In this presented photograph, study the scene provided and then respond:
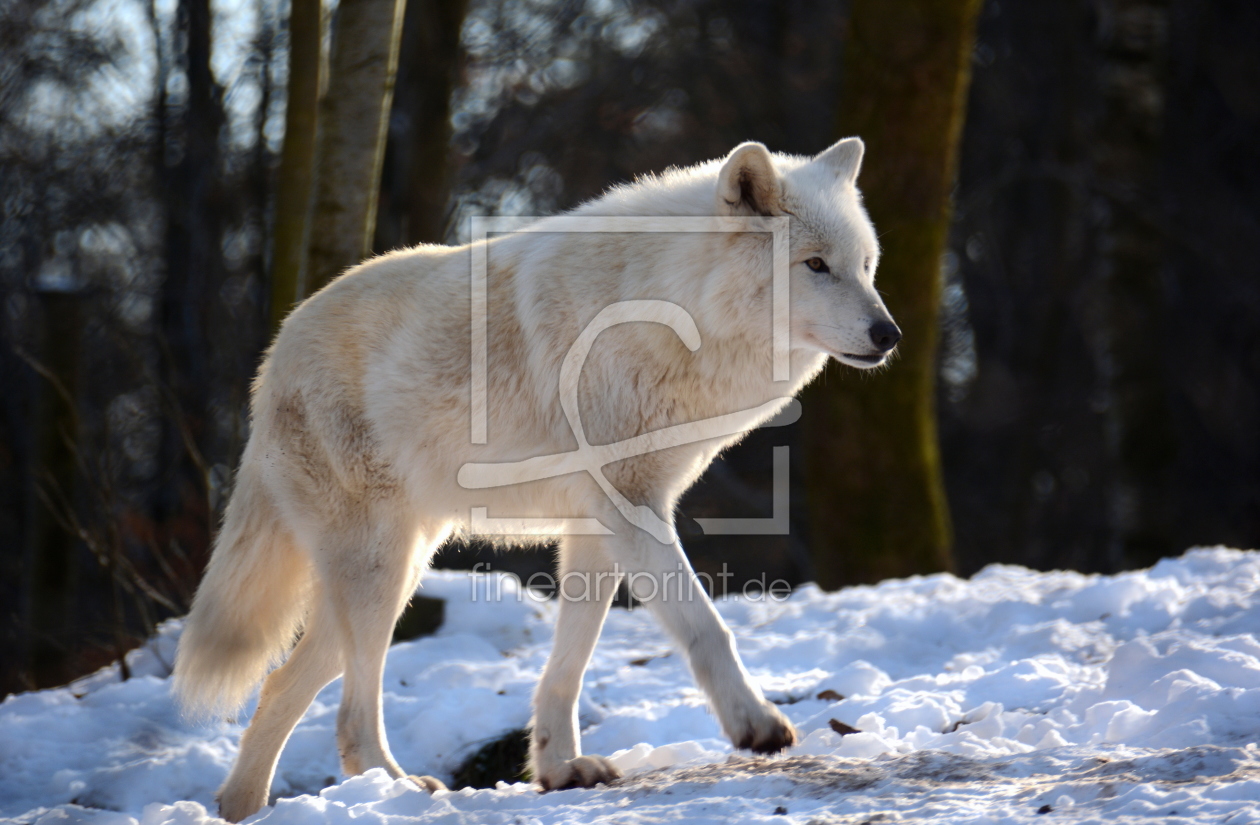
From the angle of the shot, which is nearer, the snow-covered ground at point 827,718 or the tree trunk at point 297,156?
the snow-covered ground at point 827,718

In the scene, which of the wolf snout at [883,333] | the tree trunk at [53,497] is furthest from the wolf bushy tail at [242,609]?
the tree trunk at [53,497]

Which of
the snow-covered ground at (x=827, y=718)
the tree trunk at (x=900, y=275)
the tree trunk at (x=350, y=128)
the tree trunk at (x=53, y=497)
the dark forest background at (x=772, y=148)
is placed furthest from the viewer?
the dark forest background at (x=772, y=148)

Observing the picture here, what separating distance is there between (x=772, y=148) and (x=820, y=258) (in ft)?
36.4

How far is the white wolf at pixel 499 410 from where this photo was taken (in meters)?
3.25

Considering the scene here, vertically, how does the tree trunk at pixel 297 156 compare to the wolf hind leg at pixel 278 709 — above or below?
above

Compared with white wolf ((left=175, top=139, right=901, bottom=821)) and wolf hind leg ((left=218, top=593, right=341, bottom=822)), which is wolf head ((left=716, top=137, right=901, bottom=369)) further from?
wolf hind leg ((left=218, top=593, right=341, bottom=822))

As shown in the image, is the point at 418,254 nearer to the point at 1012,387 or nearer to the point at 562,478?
the point at 562,478

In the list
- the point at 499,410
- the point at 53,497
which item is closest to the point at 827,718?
the point at 499,410

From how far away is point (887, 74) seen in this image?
6617 mm

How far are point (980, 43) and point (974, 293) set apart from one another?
133 inches

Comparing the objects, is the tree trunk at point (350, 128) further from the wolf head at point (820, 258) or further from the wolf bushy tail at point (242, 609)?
the wolf head at point (820, 258)

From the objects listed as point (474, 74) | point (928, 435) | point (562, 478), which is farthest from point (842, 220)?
point (474, 74)

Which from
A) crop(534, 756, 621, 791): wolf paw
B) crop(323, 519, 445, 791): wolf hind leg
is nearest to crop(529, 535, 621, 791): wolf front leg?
crop(534, 756, 621, 791): wolf paw

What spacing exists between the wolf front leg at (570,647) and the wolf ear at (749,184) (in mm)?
1189
